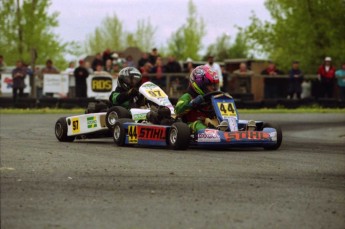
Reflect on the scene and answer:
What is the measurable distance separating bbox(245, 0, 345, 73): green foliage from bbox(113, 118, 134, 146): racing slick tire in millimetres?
11169

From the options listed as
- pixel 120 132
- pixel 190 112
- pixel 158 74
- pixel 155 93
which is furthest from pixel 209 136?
pixel 158 74

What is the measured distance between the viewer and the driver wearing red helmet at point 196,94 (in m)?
13.3

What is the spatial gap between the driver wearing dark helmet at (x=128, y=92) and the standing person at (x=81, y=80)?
12.3 m

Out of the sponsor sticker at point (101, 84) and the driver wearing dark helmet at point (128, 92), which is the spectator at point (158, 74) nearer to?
the sponsor sticker at point (101, 84)

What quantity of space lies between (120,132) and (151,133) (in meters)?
0.59

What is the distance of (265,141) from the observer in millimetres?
12953

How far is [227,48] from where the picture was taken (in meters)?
69.2

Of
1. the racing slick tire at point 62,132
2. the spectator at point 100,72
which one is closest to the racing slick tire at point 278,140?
the racing slick tire at point 62,132

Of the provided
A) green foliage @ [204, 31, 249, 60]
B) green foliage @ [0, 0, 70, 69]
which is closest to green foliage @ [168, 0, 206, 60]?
green foliage @ [204, 31, 249, 60]

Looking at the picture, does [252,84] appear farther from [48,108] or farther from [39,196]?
[39,196]

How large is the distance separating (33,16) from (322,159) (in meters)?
24.8

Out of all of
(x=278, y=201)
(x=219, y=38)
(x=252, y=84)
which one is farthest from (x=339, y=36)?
(x=219, y=38)

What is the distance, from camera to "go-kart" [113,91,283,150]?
12.7 meters

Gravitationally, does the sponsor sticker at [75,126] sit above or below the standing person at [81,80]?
below
